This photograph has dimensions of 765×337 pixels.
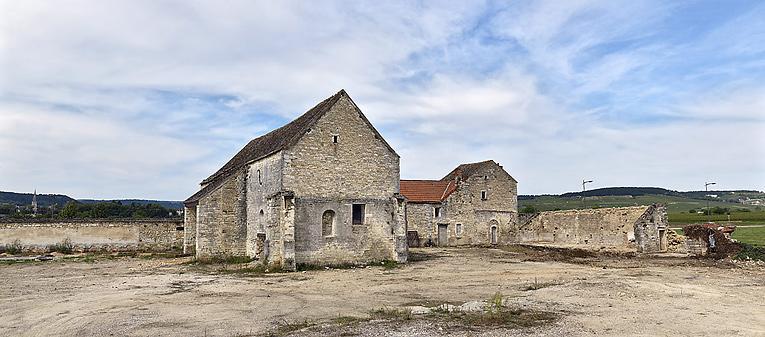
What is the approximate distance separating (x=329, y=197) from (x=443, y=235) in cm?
1977

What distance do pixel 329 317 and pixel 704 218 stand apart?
58.5 meters

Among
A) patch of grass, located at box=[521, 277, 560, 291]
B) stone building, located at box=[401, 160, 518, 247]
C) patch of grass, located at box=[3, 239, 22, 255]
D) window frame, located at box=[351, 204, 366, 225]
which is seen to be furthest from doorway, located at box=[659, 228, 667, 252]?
patch of grass, located at box=[3, 239, 22, 255]

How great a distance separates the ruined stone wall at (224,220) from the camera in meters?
26.4

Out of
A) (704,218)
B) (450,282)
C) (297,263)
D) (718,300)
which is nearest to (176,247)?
(297,263)

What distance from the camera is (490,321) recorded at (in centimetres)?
1129

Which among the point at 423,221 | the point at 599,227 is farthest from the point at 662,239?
the point at 423,221

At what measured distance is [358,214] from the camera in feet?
79.6

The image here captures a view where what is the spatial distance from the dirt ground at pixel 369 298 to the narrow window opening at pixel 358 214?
209 centimetres

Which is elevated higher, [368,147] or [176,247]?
[368,147]

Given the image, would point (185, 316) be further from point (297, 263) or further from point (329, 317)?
point (297, 263)

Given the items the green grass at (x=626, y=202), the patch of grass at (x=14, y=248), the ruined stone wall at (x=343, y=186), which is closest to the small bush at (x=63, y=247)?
the patch of grass at (x=14, y=248)

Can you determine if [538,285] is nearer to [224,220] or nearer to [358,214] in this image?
[358,214]

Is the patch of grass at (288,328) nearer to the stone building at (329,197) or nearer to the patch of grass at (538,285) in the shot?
the patch of grass at (538,285)

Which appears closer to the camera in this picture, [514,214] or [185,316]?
[185,316]
